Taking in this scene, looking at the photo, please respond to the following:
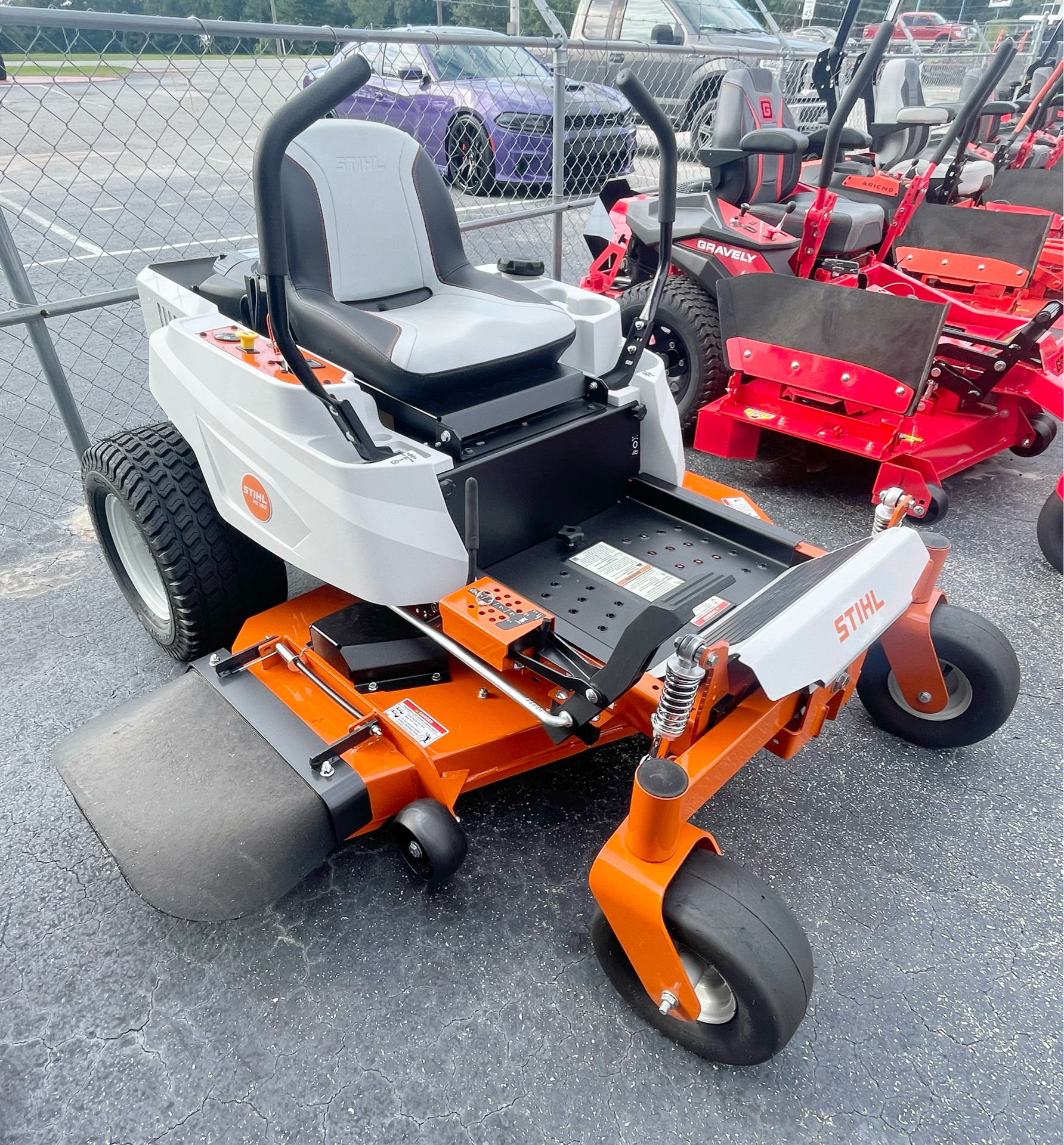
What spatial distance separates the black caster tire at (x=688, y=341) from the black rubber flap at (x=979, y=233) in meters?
1.91

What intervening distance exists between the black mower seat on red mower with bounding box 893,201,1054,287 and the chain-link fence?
1.55 metres

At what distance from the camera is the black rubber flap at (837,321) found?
292cm

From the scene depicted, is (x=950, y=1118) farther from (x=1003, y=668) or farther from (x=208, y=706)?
(x=208, y=706)

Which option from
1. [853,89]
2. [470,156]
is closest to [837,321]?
[853,89]

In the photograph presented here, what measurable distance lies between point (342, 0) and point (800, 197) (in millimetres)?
3373

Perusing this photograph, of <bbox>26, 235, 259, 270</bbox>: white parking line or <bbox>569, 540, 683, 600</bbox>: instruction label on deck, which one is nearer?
<bbox>569, 540, 683, 600</bbox>: instruction label on deck

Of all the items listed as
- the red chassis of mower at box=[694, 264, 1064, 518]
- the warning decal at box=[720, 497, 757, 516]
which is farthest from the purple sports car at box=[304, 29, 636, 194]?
the warning decal at box=[720, 497, 757, 516]

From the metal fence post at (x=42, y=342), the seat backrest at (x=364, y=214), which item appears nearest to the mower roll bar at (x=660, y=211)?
the seat backrest at (x=364, y=214)

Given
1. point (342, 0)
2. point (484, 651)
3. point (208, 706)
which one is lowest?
point (208, 706)

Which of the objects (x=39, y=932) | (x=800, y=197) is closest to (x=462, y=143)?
(x=800, y=197)

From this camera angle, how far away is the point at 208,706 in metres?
1.83

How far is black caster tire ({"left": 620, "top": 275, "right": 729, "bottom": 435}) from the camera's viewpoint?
3553 mm

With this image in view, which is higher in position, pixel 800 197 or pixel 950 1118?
pixel 800 197

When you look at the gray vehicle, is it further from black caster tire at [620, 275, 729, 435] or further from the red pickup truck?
the red pickup truck
